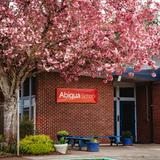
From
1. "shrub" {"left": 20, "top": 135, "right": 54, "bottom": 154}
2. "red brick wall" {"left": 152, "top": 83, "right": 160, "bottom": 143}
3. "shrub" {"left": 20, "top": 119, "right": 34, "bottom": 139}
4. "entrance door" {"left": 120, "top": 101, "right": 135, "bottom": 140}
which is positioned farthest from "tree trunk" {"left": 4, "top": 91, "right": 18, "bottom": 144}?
"red brick wall" {"left": 152, "top": 83, "right": 160, "bottom": 143}

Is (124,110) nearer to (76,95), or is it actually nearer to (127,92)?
(127,92)

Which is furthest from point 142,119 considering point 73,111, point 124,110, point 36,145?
point 36,145

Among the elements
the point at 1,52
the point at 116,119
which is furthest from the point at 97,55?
the point at 116,119

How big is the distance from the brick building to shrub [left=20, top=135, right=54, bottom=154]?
3520 mm

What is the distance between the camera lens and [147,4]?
17281 mm

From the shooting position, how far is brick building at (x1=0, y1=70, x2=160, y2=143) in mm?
22156

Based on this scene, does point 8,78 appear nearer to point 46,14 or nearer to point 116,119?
point 46,14

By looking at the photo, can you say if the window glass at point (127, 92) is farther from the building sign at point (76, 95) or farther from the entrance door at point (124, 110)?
the building sign at point (76, 95)

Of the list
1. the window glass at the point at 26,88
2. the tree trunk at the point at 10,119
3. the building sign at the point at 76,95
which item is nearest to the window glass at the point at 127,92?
the building sign at the point at 76,95

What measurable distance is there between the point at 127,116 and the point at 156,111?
191 centimetres

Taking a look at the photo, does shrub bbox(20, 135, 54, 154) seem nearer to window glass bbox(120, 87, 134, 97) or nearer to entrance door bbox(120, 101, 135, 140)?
entrance door bbox(120, 101, 135, 140)

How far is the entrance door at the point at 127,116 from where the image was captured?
84.3ft

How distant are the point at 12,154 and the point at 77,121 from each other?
5932 mm

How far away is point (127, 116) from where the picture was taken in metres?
25.9
